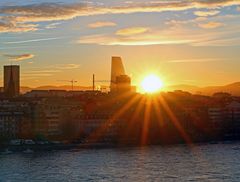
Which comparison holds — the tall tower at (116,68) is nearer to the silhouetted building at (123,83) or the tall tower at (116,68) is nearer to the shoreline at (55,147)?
the silhouetted building at (123,83)

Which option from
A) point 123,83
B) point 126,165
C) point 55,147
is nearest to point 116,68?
point 123,83

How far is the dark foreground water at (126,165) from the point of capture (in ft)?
35.6

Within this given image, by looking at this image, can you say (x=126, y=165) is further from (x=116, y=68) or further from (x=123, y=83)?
(x=116, y=68)

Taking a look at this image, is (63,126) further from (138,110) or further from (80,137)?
(138,110)

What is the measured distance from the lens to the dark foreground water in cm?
1086

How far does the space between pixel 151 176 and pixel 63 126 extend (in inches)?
390

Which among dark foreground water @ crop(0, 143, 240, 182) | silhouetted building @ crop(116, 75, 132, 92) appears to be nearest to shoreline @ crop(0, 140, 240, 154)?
dark foreground water @ crop(0, 143, 240, 182)

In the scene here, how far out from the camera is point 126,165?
12.4 metres

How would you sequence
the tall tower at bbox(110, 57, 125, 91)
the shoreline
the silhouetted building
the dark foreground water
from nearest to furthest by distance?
the dark foreground water → the shoreline → the silhouetted building → the tall tower at bbox(110, 57, 125, 91)

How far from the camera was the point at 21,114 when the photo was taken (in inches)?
822

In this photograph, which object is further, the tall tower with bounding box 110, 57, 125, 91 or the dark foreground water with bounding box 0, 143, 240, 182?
the tall tower with bounding box 110, 57, 125, 91

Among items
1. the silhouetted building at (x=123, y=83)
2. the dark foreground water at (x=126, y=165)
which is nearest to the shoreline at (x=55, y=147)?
the dark foreground water at (x=126, y=165)

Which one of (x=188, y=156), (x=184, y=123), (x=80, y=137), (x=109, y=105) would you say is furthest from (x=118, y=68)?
(x=188, y=156)

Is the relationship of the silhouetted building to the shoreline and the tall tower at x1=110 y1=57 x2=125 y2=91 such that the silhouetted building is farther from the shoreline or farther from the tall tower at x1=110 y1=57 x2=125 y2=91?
the shoreline
